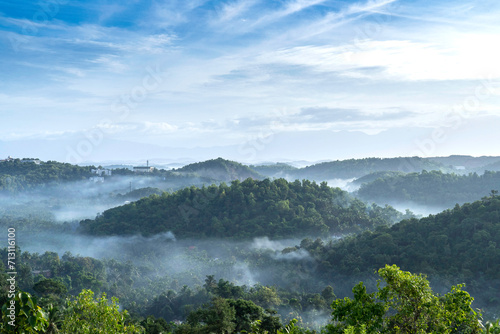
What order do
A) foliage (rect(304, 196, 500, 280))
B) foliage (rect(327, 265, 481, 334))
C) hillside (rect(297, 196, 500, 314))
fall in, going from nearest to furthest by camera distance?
foliage (rect(327, 265, 481, 334))
hillside (rect(297, 196, 500, 314))
foliage (rect(304, 196, 500, 280))

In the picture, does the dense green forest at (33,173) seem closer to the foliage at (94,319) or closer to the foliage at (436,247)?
the foliage at (436,247)

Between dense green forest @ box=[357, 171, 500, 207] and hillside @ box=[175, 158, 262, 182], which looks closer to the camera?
dense green forest @ box=[357, 171, 500, 207]

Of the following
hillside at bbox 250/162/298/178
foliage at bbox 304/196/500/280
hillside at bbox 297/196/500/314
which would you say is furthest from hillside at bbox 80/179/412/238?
hillside at bbox 250/162/298/178

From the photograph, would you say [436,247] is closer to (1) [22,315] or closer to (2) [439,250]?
(2) [439,250]

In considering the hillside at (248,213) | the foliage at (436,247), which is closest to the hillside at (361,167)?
the hillside at (248,213)

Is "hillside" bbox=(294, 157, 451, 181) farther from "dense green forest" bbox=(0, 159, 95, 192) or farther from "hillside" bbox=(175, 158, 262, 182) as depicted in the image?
"dense green forest" bbox=(0, 159, 95, 192)

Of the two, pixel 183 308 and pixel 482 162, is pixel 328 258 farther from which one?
pixel 482 162

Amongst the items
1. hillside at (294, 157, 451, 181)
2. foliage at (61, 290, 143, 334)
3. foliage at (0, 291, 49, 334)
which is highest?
hillside at (294, 157, 451, 181)
